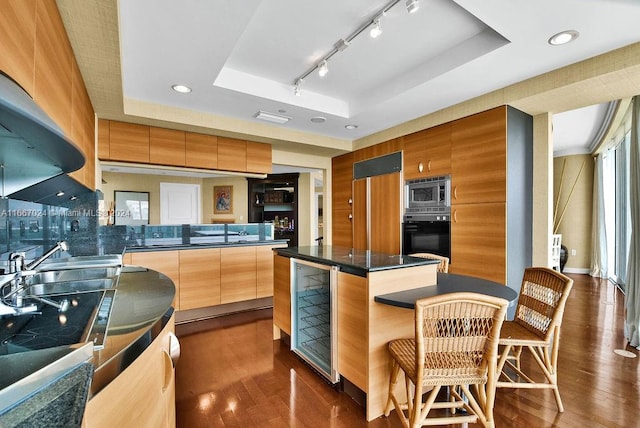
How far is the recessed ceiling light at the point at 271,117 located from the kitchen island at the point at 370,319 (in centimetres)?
205

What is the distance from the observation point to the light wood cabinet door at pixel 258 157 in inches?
159

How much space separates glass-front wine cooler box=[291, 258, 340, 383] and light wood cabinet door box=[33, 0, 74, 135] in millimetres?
1727

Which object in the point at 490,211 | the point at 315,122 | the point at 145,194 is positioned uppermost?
the point at 315,122

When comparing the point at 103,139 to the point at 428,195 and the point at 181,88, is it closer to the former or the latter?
the point at 181,88

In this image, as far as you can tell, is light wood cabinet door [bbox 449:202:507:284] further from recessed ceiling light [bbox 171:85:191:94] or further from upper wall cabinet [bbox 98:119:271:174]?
recessed ceiling light [bbox 171:85:191:94]

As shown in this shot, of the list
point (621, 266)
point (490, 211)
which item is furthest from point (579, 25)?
point (621, 266)

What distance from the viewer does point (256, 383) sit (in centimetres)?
212

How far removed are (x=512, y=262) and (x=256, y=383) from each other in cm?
248

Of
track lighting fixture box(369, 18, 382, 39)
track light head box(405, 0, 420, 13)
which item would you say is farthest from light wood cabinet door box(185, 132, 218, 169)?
track light head box(405, 0, 420, 13)

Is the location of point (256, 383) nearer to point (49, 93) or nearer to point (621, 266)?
point (49, 93)

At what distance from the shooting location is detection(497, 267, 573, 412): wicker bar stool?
168 centimetres

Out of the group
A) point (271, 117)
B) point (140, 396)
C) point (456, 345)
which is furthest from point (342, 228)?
point (140, 396)

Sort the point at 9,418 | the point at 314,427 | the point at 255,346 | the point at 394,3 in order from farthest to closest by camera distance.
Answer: the point at 255,346 → the point at 394,3 → the point at 314,427 → the point at 9,418

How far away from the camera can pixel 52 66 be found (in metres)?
1.30
